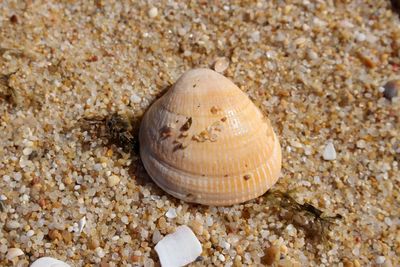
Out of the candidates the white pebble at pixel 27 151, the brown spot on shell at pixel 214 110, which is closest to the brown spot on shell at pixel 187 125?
the brown spot on shell at pixel 214 110

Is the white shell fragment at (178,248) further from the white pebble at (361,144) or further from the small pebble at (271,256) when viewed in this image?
the white pebble at (361,144)

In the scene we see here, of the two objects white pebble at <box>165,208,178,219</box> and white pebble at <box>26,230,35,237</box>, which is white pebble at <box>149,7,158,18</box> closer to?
white pebble at <box>165,208,178,219</box>

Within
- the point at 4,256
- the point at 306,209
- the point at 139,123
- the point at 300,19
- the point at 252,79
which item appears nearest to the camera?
the point at 4,256

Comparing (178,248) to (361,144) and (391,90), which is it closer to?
(361,144)

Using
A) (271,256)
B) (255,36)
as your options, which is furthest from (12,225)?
(255,36)

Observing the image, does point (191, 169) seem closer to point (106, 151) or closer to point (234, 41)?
point (106, 151)

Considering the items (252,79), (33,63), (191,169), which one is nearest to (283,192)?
(191,169)

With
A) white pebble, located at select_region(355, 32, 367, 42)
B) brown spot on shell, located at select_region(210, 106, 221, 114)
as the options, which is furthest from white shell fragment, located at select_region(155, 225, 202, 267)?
white pebble, located at select_region(355, 32, 367, 42)
